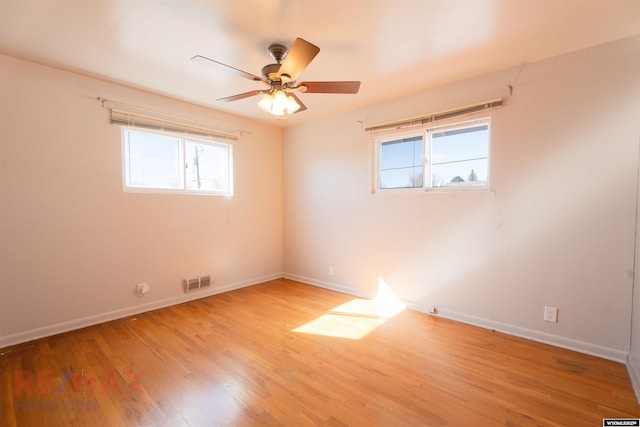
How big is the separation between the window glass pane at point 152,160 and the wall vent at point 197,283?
4.04 ft

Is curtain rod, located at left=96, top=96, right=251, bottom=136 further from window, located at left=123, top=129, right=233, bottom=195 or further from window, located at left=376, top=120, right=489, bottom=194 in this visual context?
window, located at left=376, top=120, right=489, bottom=194

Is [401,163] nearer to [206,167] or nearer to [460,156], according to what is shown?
[460,156]

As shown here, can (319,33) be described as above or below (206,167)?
above

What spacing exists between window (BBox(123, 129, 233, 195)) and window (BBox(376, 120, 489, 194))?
2.26 metres

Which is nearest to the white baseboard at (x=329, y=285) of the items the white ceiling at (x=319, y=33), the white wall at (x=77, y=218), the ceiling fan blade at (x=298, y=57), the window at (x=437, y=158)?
the white wall at (x=77, y=218)

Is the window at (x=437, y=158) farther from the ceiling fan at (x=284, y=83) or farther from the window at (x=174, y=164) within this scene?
the window at (x=174, y=164)

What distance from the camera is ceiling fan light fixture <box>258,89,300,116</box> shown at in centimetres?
215

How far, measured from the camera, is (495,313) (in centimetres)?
268

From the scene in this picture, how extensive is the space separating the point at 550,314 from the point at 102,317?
4366 mm

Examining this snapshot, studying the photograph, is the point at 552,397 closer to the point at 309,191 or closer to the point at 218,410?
the point at 218,410

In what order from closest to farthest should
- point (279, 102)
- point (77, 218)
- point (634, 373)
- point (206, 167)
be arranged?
point (634, 373) → point (279, 102) → point (77, 218) → point (206, 167)

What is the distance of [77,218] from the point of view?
107 inches

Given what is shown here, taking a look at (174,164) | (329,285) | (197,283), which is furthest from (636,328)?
(174,164)

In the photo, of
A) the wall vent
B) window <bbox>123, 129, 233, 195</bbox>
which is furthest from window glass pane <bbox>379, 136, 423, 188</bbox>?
the wall vent
